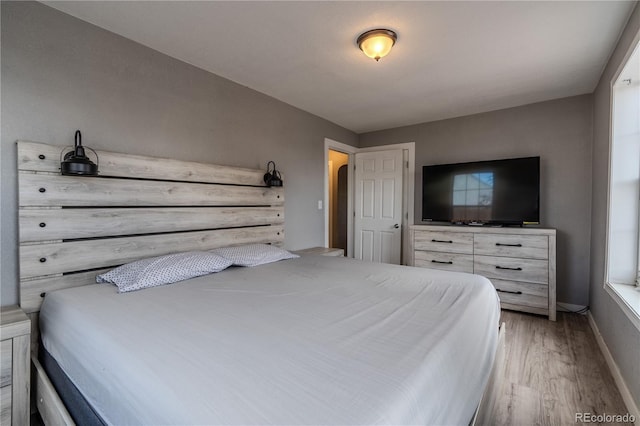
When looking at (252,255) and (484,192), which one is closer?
(252,255)

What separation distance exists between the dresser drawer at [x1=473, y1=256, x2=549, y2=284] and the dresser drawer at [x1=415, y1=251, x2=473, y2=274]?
0.28 ft

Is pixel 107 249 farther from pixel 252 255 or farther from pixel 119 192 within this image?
pixel 252 255

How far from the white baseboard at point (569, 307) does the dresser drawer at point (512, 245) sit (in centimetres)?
75

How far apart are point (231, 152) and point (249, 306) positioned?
183cm

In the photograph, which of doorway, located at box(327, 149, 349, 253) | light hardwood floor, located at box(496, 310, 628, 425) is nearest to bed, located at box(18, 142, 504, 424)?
light hardwood floor, located at box(496, 310, 628, 425)

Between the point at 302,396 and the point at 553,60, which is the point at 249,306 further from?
the point at 553,60

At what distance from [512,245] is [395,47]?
2.43 m

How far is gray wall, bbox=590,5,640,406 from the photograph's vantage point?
5.60ft

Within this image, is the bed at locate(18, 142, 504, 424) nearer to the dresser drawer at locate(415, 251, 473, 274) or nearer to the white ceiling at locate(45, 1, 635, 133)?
the white ceiling at locate(45, 1, 635, 133)

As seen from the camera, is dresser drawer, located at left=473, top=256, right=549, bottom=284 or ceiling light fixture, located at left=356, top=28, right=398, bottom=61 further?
dresser drawer, located at left=473, top=256, right=549, bottom=284

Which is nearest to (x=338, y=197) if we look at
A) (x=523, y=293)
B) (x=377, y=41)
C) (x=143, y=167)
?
(x=523, y=293)

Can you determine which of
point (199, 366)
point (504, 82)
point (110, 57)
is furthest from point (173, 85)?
point (504, 82)

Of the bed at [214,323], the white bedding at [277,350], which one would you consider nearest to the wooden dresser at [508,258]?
the bed at [214,323]

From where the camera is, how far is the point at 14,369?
1.38m
